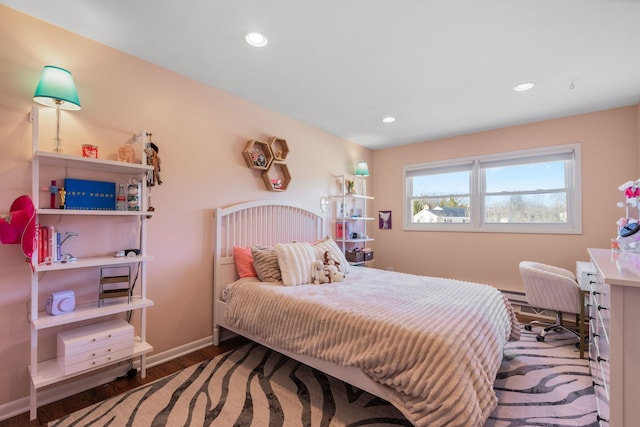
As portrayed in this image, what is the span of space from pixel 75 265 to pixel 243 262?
4.23ft

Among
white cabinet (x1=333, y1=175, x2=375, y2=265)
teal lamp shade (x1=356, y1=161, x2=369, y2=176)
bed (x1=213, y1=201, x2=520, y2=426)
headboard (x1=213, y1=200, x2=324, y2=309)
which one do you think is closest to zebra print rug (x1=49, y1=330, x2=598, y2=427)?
bed (x1=213, y1=201, x2=520, y2=426)

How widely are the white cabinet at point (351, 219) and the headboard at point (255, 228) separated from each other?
0.44m

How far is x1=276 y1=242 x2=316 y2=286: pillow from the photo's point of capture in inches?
104

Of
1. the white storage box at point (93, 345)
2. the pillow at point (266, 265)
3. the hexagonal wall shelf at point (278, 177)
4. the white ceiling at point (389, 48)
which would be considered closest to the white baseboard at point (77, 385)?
the white storage box at point (93, 345)

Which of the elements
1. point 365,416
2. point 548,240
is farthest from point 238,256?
point 548,240

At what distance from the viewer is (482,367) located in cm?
155

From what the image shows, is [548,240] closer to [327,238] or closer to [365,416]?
[327,238]

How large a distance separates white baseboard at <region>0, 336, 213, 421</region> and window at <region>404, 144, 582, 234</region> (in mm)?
3644

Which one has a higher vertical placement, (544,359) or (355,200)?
(355,200)

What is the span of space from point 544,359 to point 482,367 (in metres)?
1.48

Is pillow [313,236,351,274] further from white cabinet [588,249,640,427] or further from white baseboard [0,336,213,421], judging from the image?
white cabinet [588,249,640,427]

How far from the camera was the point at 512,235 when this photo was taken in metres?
3.79

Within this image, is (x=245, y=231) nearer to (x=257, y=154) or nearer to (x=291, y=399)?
(x=257, y=154)

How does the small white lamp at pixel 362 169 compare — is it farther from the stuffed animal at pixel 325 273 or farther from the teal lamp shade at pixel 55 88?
the teal lamp shade at pixel 55 88
